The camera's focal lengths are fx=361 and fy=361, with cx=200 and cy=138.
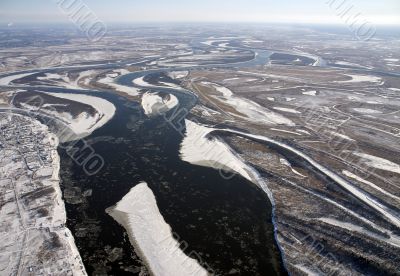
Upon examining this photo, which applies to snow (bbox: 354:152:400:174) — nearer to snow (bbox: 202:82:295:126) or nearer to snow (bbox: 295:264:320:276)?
snow (bbox: 202:82:295:126)

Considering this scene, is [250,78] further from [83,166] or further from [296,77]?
[83,166]

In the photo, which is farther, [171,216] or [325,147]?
[325,147]

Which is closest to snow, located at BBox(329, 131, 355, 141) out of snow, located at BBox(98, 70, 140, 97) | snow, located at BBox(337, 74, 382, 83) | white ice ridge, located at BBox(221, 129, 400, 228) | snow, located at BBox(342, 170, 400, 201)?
white ice ridge, located at BBox(221, 129, 400, 228)

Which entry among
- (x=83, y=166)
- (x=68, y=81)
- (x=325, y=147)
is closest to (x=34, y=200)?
(x=83, y=166)

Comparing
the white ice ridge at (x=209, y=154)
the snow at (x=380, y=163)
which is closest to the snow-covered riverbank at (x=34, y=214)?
the white ice ridge at (x=209, y=154)

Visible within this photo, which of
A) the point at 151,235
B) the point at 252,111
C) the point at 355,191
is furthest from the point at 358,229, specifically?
the point at 252,111

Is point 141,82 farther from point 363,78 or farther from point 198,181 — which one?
point 363,78
